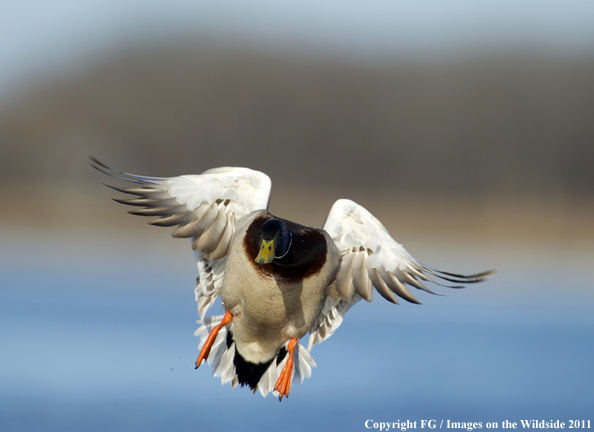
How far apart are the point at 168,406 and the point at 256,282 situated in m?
2.24

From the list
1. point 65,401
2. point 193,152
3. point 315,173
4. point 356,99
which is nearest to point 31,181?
point 193,152

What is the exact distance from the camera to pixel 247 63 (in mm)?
19672

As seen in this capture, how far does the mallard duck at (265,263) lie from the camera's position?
484cm

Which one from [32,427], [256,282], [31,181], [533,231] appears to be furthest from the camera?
[31,181]

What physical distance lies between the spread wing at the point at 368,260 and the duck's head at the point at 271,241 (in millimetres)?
645

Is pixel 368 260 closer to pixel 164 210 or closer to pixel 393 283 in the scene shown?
pixel 393 283

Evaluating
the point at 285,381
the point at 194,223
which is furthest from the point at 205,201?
the point at 285,381

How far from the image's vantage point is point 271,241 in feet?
14.8

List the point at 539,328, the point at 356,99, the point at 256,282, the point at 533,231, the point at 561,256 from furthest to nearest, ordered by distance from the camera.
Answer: the point at 356,99, the point at 533,231, the point at 561,256, the point at 539,328, the point at 256,282

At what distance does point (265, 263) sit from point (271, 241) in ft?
0.73

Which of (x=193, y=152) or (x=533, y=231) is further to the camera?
(x=193, y=152)

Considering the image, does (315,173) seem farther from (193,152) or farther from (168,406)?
(168,406)

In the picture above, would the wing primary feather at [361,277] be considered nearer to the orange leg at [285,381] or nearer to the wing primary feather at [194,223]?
the orange leg at [285,381]

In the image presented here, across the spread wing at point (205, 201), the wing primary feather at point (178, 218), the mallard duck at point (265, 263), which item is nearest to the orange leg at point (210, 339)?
the mallard duck at point (265, 263)
